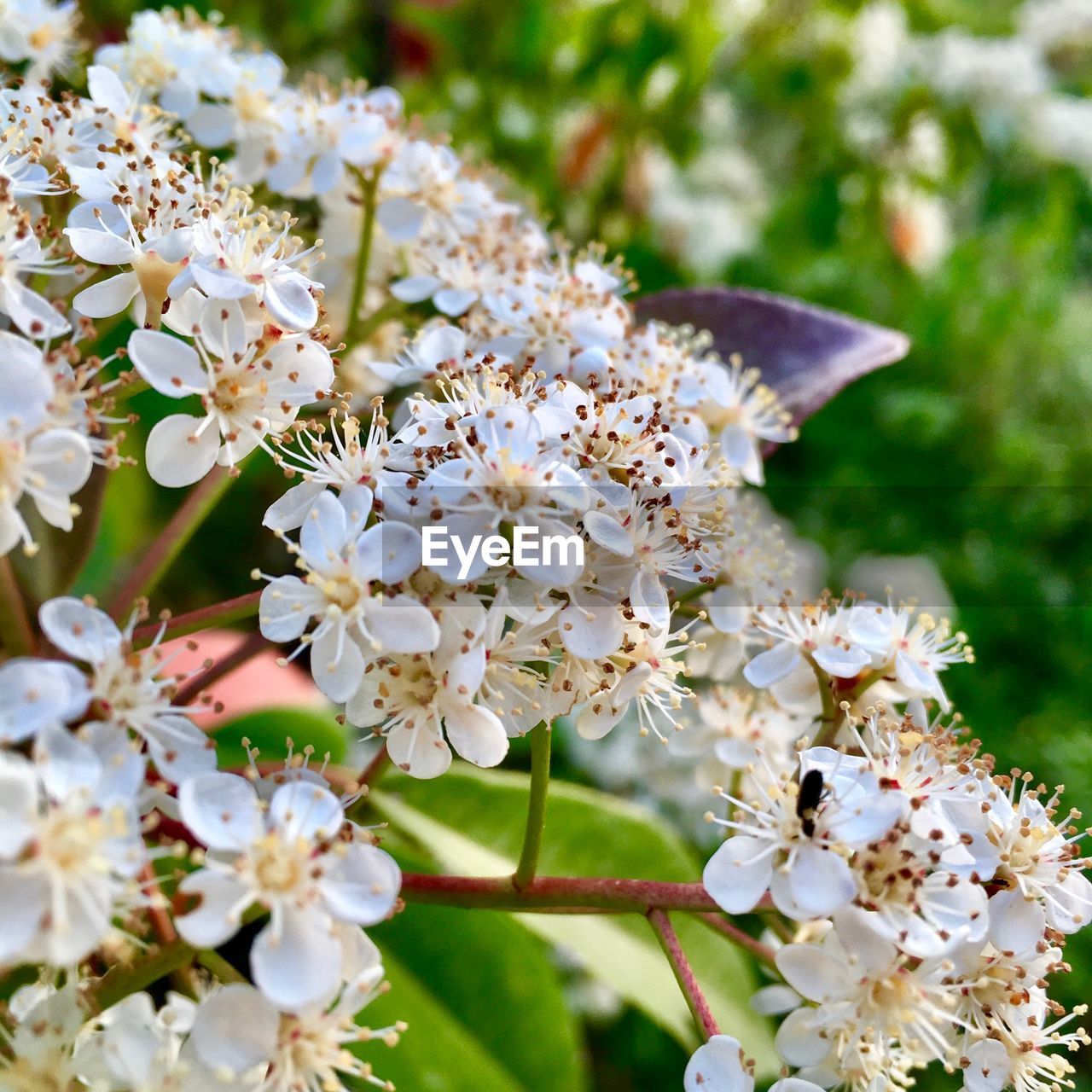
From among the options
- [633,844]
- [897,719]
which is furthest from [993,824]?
[633,844]

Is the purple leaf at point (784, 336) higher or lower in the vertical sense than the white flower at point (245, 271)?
lower

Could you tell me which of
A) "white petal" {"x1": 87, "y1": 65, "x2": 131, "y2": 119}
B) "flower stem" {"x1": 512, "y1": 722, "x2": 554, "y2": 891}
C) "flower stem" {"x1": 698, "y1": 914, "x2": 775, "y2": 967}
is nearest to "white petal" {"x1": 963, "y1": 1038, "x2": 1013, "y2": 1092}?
"flower stem" {"x1": 698, "y1": 914, "x2": 775, "y2": 967}

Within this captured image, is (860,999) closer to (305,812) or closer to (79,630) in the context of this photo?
(305,812)

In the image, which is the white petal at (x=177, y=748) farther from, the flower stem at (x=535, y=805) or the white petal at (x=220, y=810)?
the flower stem at (x=535, y=805)

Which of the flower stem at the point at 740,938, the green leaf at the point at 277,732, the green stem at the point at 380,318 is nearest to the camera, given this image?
the flower stem at the point at 740,938

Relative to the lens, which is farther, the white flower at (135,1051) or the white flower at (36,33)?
the white flower at (36,33)

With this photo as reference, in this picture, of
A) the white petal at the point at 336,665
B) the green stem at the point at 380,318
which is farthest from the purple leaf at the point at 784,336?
the white petal at the point at 336,665

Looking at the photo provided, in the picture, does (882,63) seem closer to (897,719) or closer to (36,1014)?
(897,719)
